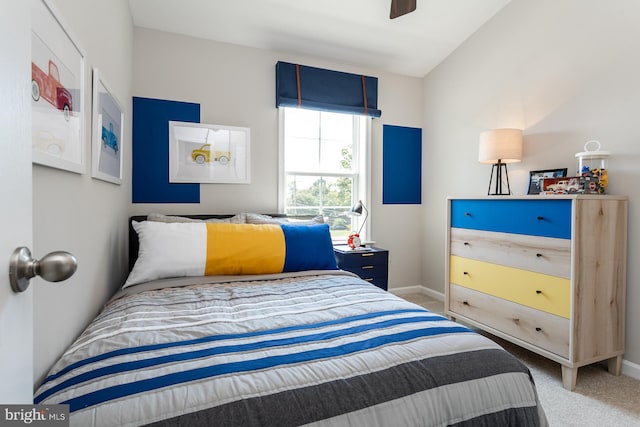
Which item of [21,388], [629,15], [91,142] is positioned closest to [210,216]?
[91,142]

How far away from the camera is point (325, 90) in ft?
11.1

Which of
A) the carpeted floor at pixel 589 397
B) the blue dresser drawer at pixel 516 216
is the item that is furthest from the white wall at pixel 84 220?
the blue dresser drawer at pixel 516 216

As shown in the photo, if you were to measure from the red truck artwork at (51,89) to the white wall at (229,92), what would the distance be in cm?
175

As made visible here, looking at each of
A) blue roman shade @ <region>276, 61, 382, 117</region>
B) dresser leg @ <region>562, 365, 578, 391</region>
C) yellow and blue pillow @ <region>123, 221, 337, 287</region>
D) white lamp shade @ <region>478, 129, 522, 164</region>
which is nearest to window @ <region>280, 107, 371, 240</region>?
blue roman shade @ <region>276, 61, 382, 117</region>

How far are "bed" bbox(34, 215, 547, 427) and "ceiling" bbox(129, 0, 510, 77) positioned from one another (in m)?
2.24

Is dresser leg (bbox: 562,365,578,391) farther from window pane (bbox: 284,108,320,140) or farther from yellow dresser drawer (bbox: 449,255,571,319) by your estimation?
window pane (bbox: 284,108,320,140)

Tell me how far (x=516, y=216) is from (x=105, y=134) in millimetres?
2544

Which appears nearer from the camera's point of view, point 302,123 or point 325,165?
point 302,123

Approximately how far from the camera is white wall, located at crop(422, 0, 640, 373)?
2.19 meters

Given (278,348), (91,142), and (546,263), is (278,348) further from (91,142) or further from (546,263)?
(546,263)

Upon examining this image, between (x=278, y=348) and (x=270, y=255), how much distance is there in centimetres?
108

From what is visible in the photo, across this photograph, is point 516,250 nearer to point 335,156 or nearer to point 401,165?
point 401,165

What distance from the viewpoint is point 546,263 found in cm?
214

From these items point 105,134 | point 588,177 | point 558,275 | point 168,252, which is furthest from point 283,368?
point 588,177
